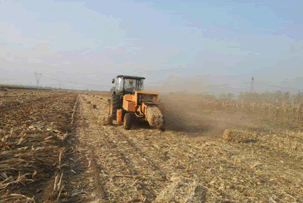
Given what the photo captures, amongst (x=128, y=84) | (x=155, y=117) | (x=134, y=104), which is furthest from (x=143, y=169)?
(x=128, y=84)

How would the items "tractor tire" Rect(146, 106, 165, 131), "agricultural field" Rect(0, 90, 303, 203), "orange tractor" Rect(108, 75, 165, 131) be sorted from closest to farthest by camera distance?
"agricultural field" Rect(0, 90, 303, 203) < "tractor tire" Rect(146, 106, 165, 131) < "orange tractor" Rect(108, 75, 165, 131)

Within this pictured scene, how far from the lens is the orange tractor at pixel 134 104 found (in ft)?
32.2

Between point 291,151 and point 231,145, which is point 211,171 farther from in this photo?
point 291,151

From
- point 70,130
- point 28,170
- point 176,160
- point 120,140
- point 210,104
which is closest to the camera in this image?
point 28,170

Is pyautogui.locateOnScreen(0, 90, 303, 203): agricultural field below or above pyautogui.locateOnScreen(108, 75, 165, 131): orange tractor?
below

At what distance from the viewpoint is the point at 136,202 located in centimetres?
388

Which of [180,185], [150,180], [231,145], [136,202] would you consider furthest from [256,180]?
[231,145]

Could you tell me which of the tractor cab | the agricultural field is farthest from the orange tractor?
the agricultural field

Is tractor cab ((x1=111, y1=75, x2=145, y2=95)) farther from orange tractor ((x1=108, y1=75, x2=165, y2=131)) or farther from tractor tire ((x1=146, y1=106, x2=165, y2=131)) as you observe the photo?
tractor tire ((x1=146, y1=106, x2=165, y2=131))

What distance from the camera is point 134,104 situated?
1066 cm

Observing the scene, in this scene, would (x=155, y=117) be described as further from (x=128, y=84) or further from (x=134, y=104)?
(x=128, y=84)

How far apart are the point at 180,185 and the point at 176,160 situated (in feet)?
5.33

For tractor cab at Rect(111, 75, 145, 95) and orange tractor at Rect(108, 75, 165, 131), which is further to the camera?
tractor cab at Rect(111, 75, 145, 95)

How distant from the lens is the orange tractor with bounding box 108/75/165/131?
982 cm
